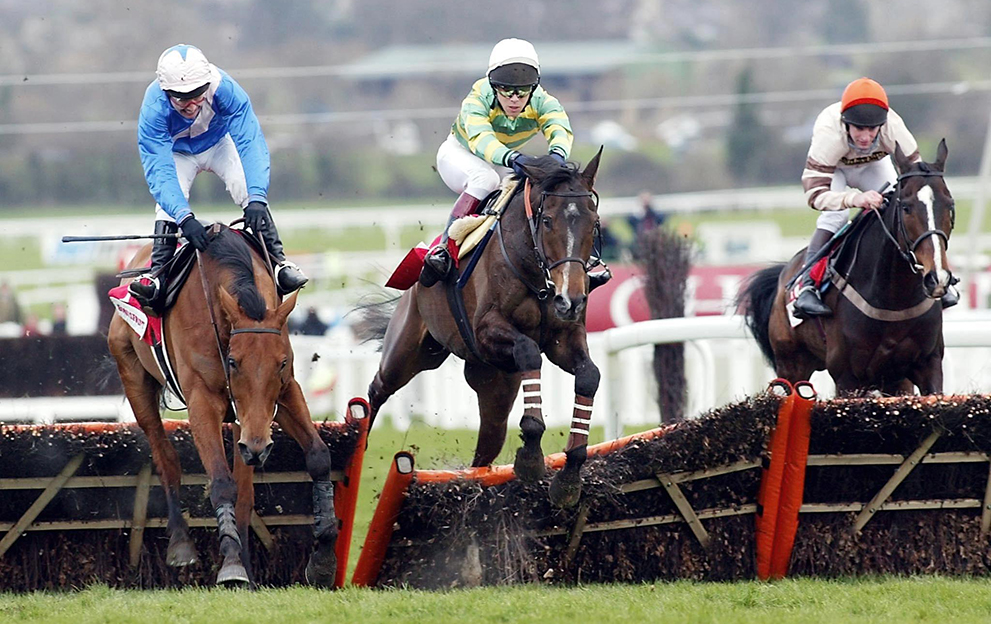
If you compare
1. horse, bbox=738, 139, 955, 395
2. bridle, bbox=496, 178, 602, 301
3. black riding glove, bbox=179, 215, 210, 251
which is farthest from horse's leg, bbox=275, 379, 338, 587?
horse, bbox=738, 139, 955, 395

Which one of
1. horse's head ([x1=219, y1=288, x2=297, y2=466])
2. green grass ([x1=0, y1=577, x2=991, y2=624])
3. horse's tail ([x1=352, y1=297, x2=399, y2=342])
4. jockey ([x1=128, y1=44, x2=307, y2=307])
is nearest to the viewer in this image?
green grass ([x1=0, y1=577, x2=991, y2=624])

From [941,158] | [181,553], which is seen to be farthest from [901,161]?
[181,553]

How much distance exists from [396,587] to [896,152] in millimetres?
3216

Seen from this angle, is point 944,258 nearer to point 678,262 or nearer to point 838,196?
point 838,196

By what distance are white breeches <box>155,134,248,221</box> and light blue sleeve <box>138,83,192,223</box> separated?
1.28ft

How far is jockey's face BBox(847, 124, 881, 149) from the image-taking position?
23.6 ft

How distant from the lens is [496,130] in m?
7.04

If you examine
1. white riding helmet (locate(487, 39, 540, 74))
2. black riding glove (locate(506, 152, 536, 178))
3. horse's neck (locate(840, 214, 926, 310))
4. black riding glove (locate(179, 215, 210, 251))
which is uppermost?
white riding helmet (locate(487, 39, 540, 74))

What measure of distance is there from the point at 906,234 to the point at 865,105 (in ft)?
2.39

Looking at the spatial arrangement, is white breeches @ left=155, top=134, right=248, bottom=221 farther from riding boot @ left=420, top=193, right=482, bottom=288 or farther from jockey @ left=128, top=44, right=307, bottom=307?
riding boot @ left=420, top=193, right=482, bottom=288

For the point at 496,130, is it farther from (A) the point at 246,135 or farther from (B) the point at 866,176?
(B) the point at 866,176

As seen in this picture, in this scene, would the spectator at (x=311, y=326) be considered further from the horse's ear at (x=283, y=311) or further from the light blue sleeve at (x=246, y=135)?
the horse's ear at (x=283, y=311)

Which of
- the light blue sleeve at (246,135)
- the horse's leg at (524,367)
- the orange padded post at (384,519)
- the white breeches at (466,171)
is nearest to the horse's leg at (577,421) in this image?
the horse's leg at (524,367)

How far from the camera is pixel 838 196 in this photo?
728 cm
